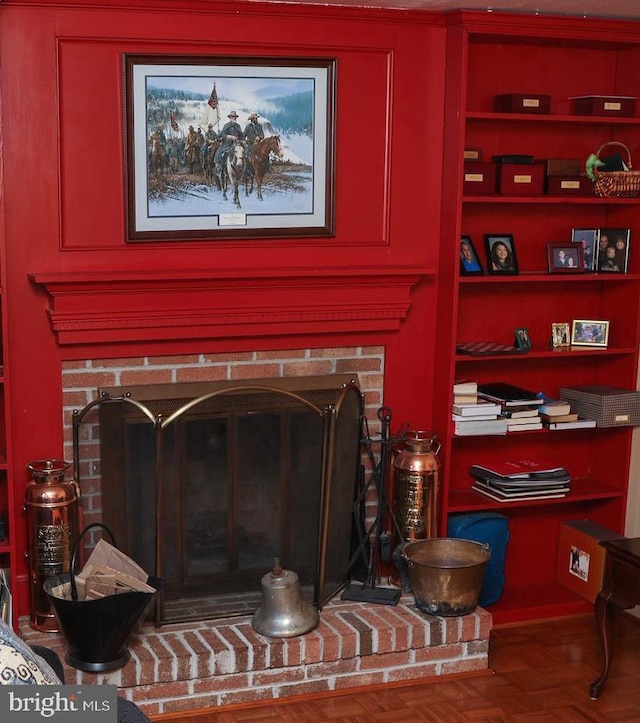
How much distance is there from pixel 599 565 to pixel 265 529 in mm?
1419

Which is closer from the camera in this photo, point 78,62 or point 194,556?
point 78,62

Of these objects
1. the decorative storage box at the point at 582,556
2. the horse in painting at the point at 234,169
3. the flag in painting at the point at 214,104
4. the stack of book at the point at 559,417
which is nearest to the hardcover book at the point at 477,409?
the stack of book at the point at 559,417

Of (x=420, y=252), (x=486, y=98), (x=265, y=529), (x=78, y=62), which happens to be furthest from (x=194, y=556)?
(x=486, y=98)

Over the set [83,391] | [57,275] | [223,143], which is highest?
[223,143]

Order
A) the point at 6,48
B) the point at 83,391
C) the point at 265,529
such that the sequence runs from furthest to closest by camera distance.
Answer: the point at 265,529, the point at 83,391, the point at 6,48

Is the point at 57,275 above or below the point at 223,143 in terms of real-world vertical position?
below

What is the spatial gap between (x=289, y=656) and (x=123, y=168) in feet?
5.90

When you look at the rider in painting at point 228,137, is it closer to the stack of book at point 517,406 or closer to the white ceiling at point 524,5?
the white ceiling at point 524,5

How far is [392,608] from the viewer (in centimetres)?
400

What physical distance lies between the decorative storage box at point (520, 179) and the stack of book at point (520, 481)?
111 cm

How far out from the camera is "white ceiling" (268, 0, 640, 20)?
378 cm

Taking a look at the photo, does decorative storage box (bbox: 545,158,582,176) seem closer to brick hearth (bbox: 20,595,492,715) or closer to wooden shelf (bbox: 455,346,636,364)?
wooden shelf (bbox: 455,346,636,364)

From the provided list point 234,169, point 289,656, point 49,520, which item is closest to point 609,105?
point 234,169

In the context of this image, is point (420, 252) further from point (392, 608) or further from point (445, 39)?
point (392, 608)
